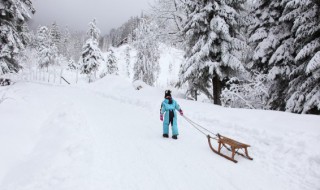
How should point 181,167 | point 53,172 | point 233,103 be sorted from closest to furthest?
point 53,172 → point 181,167 → point 233,103

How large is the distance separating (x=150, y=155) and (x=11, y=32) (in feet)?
66.0

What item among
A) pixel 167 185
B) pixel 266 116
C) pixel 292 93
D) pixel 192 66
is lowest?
pixel 167 185

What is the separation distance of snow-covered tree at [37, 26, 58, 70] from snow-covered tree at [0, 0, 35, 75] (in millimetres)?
40169

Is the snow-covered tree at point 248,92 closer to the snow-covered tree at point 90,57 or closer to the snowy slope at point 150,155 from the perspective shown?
the snowy slope at point 150,155

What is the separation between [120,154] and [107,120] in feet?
16.3

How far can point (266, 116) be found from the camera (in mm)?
9773

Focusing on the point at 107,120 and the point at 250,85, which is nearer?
the point at 107,120

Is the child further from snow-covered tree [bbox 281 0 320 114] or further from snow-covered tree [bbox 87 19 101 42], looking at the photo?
snow-covered tree [bbox 87 19 101 42]

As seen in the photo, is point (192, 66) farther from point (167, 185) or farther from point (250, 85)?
point (167, 185)

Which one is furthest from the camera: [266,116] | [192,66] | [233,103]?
[233,103]

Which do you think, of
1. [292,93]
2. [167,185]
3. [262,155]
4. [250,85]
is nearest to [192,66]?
[250,85]

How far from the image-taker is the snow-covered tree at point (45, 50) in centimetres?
6062

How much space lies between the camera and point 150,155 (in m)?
6.88

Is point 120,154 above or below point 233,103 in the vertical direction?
below
